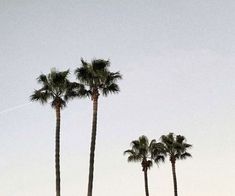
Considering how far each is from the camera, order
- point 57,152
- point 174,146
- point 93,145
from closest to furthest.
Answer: point 93,145 → point 57,152 → point 174,146

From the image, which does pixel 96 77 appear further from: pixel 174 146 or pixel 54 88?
pixel 174 146

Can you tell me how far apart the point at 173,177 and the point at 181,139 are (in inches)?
220

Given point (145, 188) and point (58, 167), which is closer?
point (58, 167)

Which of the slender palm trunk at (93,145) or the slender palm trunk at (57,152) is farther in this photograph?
the slender palm trunk at (57,152)

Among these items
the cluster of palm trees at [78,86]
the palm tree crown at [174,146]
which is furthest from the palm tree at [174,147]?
the cluster of palm trees at [78,86]

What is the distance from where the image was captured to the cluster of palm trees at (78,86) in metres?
42.2

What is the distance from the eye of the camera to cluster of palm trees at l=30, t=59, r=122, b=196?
4224 centimetres

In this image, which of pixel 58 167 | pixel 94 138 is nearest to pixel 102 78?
pixel 94 138

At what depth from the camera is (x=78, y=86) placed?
1709 inches

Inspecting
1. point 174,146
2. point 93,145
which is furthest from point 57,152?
point 174,146

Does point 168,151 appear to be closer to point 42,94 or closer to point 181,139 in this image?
A: point 181,139

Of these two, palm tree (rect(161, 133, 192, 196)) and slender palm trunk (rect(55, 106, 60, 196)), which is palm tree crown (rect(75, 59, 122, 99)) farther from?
palm tree (rect(161, 133, 192, 196))

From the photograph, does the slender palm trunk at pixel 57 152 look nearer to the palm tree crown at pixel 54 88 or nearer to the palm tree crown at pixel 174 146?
the palm tree crown at pixel 54 88

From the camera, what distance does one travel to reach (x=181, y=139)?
64.4 m
